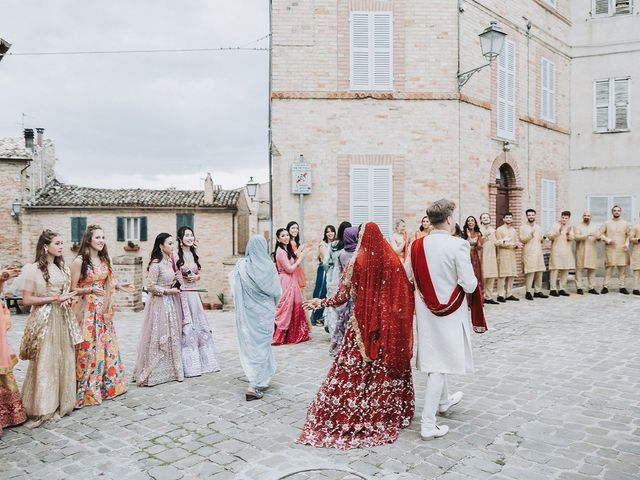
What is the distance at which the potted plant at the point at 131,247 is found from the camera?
27816 millimetres

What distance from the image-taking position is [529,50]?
14.7 m

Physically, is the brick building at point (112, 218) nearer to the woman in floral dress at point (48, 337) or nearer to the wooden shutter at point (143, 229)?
the wooden shutter at point (143, 229)

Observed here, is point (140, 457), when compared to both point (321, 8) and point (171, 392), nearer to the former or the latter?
point (171, 392)

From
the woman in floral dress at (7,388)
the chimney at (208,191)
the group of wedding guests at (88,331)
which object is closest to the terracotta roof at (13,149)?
the chimney at (208,191)

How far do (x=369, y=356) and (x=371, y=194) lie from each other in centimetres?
807

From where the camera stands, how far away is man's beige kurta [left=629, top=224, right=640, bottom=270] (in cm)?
1250

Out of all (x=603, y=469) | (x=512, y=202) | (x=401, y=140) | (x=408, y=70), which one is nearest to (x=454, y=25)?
(x=408, y=70)

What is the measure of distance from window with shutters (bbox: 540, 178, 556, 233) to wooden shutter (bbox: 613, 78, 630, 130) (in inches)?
103

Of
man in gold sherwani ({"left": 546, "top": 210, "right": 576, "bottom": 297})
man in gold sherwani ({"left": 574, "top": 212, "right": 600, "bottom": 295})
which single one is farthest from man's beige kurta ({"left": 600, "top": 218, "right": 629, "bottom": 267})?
man in gold sherwani ({"left": 546, "top": 210, "right": 576, "bottom": 297})

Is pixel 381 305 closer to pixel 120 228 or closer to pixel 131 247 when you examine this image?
pixel 131 247

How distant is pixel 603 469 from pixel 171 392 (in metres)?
4.30

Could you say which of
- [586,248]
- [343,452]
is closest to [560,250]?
[586,248]

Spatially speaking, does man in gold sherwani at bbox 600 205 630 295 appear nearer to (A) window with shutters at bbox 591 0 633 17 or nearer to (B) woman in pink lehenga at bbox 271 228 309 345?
(A) window with shutters at bbox 591 0 633 17

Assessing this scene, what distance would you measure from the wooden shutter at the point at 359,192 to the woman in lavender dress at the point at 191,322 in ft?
19.4
